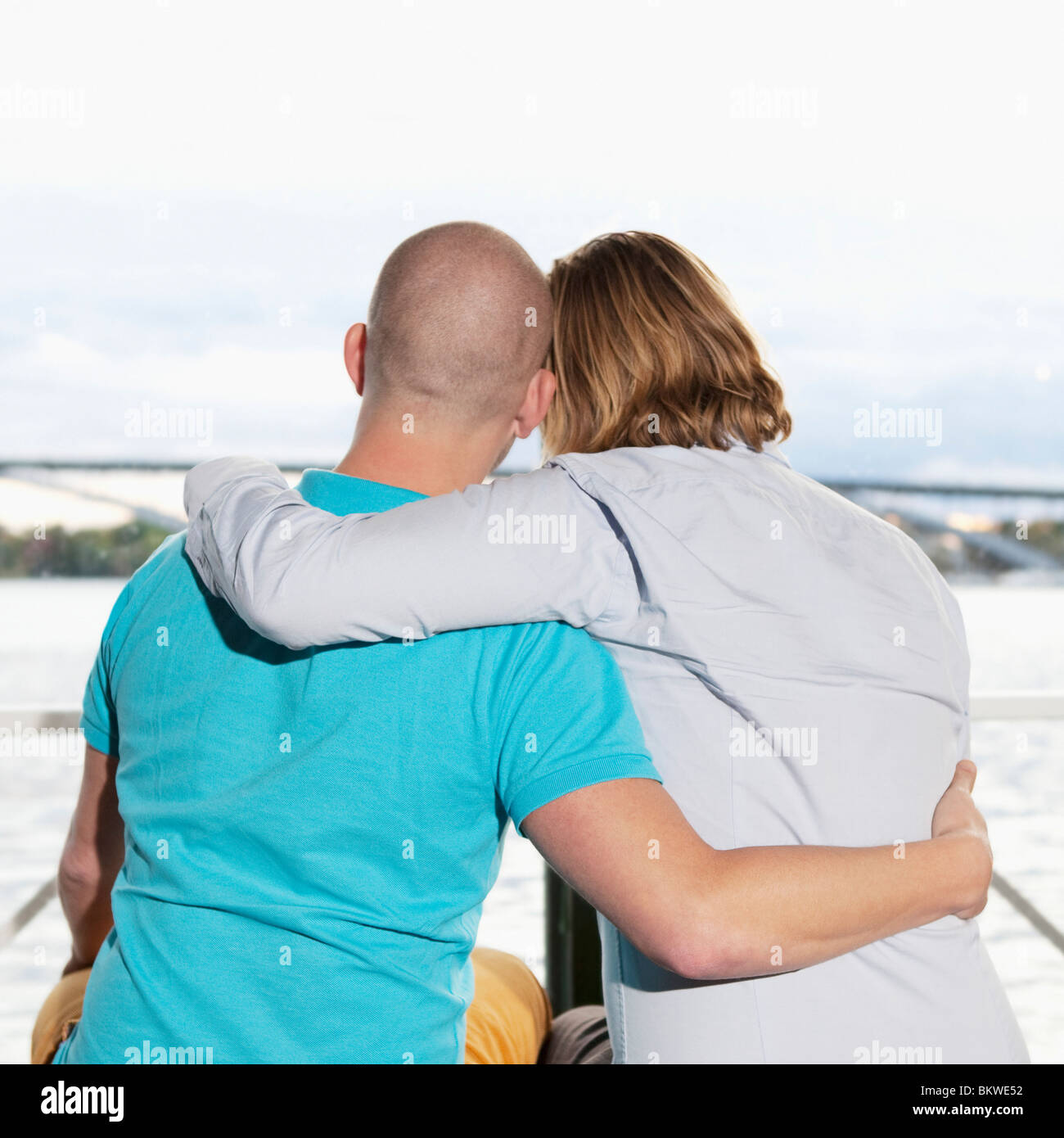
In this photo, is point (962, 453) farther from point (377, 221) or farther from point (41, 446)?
point (41, 446)

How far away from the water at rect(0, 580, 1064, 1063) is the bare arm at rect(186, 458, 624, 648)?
0.88 m

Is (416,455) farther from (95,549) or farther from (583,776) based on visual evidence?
(95,549)

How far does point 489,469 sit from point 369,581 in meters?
0.26

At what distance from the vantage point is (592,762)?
71 cm

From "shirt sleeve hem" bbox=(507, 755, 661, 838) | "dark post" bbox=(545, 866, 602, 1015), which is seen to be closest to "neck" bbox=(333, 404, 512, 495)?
"shirt sleeve hem" bbox=(507, 755, 661, 838)

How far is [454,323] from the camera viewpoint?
0.87 metres

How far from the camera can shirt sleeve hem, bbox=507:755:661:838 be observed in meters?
→ 0.71

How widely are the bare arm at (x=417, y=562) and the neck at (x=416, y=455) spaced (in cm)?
9

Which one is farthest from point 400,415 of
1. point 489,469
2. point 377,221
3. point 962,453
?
point 962,453

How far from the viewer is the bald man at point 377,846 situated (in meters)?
0.71

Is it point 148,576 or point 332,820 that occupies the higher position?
point 148,576

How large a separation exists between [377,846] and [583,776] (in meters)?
0.17

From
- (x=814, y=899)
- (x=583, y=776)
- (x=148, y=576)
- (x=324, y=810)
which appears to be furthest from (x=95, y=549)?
(x=814, y=899)
